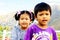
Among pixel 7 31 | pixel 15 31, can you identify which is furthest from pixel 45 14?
→ pixel 7 31

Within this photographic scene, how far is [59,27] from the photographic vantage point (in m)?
8.57

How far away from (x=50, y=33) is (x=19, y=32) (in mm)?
734

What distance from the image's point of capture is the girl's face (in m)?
3.16

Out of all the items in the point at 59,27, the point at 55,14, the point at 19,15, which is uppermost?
the point at 19,15

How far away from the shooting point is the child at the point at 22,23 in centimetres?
318

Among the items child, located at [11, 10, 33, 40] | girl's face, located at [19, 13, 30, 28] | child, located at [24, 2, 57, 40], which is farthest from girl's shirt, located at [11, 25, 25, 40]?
child, located at [24, 2, 57, 40]

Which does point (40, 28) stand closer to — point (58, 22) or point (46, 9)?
point (46, 9)

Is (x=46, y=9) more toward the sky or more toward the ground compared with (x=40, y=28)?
more toward the sky

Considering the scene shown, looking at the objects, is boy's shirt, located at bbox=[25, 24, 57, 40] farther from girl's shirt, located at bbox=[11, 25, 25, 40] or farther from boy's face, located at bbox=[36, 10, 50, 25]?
girl's shirt, located at bbox=[11, 25, 25, 40]

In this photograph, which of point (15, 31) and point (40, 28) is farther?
point (15, 31)

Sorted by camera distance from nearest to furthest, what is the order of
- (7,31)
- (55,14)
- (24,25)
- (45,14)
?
(45,14)
(24,25)
(7,31)
(55,14)

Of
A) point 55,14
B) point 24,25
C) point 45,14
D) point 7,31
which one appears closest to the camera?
point 45,14

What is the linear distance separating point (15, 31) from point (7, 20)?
4208mm

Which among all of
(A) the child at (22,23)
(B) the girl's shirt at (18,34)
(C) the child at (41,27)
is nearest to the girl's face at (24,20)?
(A) the child at (22,23)
